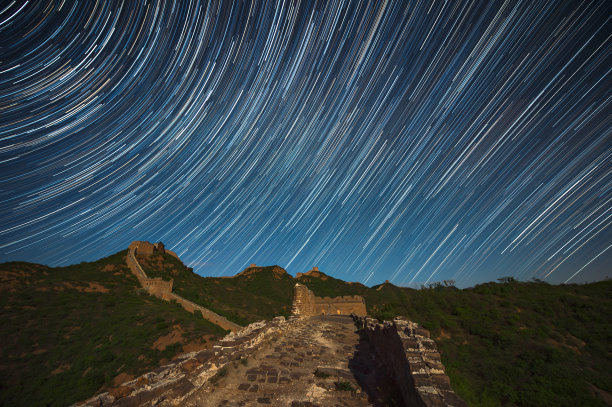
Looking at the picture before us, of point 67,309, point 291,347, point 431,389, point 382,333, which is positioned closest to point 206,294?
point 67,309

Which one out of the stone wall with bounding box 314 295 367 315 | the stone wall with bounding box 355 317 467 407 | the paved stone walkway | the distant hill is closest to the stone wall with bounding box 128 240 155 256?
the distant hill

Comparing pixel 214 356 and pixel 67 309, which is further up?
pixel 67 309

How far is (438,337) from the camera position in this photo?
72.1 feet

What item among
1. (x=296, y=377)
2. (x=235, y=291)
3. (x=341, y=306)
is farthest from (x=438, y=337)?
(x=235, y=291)

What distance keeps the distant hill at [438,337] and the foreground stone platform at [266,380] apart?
6417 millimetres

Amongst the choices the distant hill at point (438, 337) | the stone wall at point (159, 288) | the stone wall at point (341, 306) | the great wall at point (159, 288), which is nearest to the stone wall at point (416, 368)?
the distant hill at point (438, 337)

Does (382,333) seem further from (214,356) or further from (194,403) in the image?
(194,403)

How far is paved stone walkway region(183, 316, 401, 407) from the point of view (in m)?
5.64

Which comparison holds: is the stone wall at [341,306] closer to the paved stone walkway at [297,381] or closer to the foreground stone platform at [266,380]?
the paved stone walkway at [297,381]

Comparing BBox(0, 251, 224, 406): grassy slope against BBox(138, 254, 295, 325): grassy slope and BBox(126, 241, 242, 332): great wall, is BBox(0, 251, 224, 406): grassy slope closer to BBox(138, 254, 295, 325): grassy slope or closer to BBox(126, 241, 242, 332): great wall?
BBox(126, 241, 242, 332): great wall

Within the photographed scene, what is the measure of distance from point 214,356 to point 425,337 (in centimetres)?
622

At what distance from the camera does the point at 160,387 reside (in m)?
4.86

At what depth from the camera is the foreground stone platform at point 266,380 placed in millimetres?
4781

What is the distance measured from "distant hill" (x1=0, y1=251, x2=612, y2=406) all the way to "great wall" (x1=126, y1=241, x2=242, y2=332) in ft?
5.65
